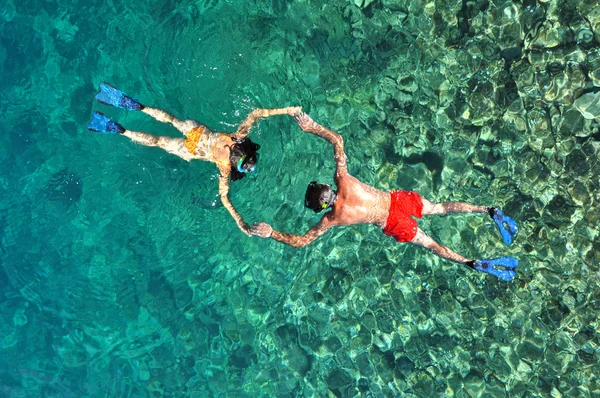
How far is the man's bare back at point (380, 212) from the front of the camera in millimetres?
5785

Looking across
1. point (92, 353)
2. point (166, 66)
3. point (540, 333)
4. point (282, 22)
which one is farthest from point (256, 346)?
point (282, 22)

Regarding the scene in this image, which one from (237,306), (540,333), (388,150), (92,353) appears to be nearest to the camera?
(540,333)

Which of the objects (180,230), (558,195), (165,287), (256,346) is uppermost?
(558,195)

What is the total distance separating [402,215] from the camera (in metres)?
6.09

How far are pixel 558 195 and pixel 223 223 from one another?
16.5 ft

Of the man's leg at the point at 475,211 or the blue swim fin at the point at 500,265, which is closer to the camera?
the blue swim fin at the point at 500,265

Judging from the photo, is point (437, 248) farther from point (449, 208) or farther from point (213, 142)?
point (213, 142)

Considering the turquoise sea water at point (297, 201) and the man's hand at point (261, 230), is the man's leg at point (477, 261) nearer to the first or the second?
the turquoise sea water at point (297, 201)

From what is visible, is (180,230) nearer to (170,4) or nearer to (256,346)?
(256,346)

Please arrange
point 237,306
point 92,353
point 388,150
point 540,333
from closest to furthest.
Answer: point 540,333
point 388,150
point 237,306
point 92,353

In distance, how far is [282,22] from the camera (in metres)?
7.47

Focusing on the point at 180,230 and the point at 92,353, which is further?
the point at 92,353

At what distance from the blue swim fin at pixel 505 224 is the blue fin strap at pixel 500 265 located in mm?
263

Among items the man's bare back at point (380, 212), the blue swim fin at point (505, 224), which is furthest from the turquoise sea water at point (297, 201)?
the man's bare back at point (380, 212)
